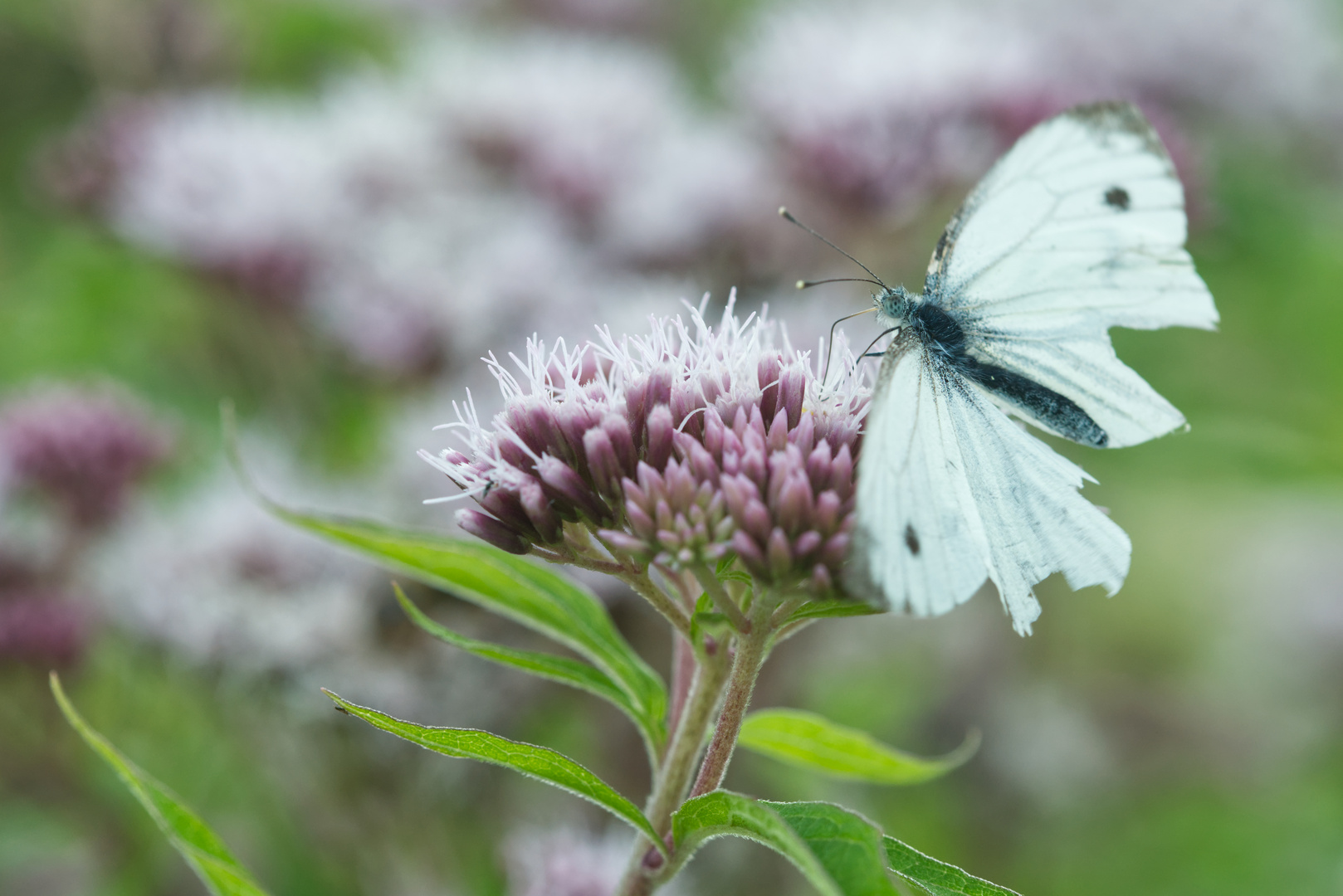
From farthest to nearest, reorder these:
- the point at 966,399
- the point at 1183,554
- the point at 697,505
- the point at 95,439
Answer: the point at 1183,554, the point at 95,439, the point at 966,399, the point at 697,505

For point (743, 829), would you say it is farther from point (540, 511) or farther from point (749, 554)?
point (540, 511)

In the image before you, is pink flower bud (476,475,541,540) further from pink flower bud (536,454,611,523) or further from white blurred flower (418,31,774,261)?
white blurred flower (418,31,774,261)

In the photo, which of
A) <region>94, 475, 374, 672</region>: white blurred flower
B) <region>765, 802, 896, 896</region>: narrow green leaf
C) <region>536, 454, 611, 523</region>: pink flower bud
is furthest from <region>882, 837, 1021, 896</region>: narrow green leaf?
<region>94, 475, 374, 672</region>: white blurred flower

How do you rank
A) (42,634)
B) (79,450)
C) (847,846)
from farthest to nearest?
(79,450), (42,634), (847,846)

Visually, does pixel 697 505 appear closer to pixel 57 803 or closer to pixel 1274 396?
pixel 57 803

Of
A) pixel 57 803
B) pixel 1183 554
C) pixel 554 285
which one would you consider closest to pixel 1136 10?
pixel 554 285

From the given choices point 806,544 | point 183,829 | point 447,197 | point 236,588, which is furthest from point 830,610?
point 447,197
